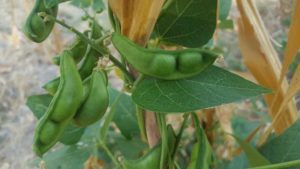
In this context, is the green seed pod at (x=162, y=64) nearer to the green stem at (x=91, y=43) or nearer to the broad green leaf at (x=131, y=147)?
the green stem at (x=91, y=43)

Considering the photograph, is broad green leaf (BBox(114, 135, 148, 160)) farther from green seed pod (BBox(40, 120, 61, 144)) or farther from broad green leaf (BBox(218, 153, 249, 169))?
green seed pod (BBox(40, 120, 61, 144))

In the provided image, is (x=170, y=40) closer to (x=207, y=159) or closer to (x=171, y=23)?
(x=171, y=23)

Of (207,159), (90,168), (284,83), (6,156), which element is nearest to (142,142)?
(90,168)

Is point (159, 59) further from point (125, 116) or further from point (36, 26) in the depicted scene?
point (125, 116)

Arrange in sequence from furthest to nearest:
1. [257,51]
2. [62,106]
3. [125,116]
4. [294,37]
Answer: [125,116] → [257,51] → [294,37] → [62,106]

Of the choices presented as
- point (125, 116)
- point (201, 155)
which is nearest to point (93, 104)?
point (201, 155)

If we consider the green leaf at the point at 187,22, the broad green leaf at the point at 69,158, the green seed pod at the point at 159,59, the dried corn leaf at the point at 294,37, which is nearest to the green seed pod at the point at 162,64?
the green seed pod at the point at 159,59
